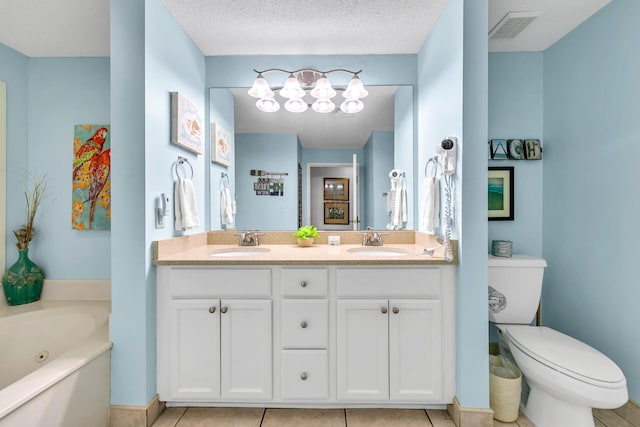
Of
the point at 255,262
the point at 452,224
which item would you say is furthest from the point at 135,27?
the point at 452,224

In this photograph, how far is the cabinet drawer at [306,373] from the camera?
1663 millimetres

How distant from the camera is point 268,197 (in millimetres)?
2332

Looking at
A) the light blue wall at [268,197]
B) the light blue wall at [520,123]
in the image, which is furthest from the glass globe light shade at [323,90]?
the light blue wall at [520,123]

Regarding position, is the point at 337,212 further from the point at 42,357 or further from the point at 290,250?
the point at 42,357

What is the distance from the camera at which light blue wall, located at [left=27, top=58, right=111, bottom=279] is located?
222 centimetres

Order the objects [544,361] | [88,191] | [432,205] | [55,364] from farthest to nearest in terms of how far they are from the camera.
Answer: [88,191], [432,205], [544,361], [55,364]

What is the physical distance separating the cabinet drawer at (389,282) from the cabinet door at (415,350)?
0.06 m

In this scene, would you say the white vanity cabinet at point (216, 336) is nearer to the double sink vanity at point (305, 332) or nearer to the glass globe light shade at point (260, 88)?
the double sink vanity at point (305, 332)

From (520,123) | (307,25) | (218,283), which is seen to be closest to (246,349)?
(218,283)

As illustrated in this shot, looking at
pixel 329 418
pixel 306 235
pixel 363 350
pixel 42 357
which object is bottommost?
pixel 329 418

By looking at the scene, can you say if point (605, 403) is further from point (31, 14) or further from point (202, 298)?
point (31, 14)

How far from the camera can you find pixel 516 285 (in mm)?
1946

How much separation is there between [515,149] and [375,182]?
1023mm

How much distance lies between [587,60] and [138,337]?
305cm
